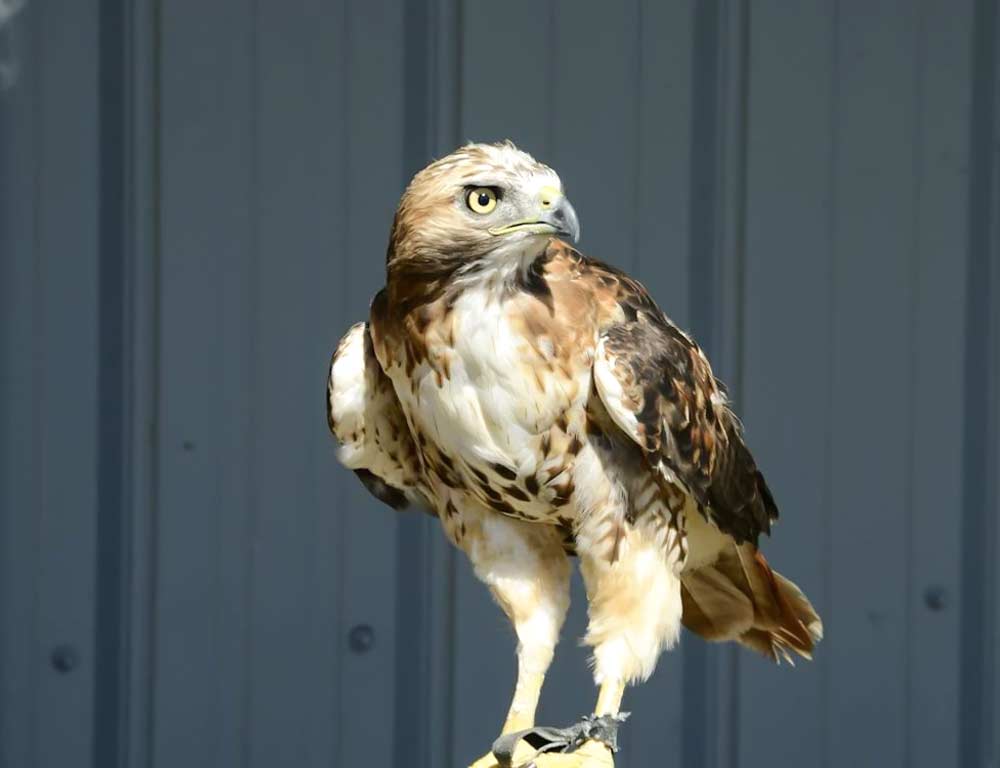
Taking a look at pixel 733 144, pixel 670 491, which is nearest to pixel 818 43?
pixel 733 144

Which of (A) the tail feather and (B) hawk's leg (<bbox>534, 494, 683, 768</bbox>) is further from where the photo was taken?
(A) the tail feather

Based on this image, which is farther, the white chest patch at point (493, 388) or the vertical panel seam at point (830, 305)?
the vertical panel seam at point (830, 305)

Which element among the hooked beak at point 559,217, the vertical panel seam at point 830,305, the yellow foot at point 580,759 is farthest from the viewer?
the vertical panel seam at point 830,305

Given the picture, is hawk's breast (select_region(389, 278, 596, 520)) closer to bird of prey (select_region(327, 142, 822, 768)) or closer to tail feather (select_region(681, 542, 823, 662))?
bird of prey (select_region(327, 142, 822, 768))

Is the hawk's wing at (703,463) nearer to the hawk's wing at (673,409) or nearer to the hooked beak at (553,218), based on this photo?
the hawk's wing at (673,409)

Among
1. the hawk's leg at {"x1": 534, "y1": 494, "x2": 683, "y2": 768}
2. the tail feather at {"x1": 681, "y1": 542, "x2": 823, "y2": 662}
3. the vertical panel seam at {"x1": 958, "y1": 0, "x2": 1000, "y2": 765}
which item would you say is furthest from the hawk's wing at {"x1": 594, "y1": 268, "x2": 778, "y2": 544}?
the vertical panel seam at {"x1": 958, "y1": 0, "x2": 1000, "y2": 765}

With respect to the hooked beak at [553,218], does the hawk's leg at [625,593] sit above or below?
below

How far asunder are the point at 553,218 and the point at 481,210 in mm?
131

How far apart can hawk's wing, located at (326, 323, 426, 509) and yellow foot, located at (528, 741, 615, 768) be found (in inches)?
25.5

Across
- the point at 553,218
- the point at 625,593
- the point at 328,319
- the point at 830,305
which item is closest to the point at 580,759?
the point at 625,593

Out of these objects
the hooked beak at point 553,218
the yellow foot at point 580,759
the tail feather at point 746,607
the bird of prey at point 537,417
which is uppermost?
the hooked beak at point 553,218

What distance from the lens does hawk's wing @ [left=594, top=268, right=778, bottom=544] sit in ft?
9.99

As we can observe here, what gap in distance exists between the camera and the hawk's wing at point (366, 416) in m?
3.33

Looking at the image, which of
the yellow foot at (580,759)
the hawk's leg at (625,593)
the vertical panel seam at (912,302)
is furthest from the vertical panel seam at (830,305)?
the yellow foot at (580,759)
